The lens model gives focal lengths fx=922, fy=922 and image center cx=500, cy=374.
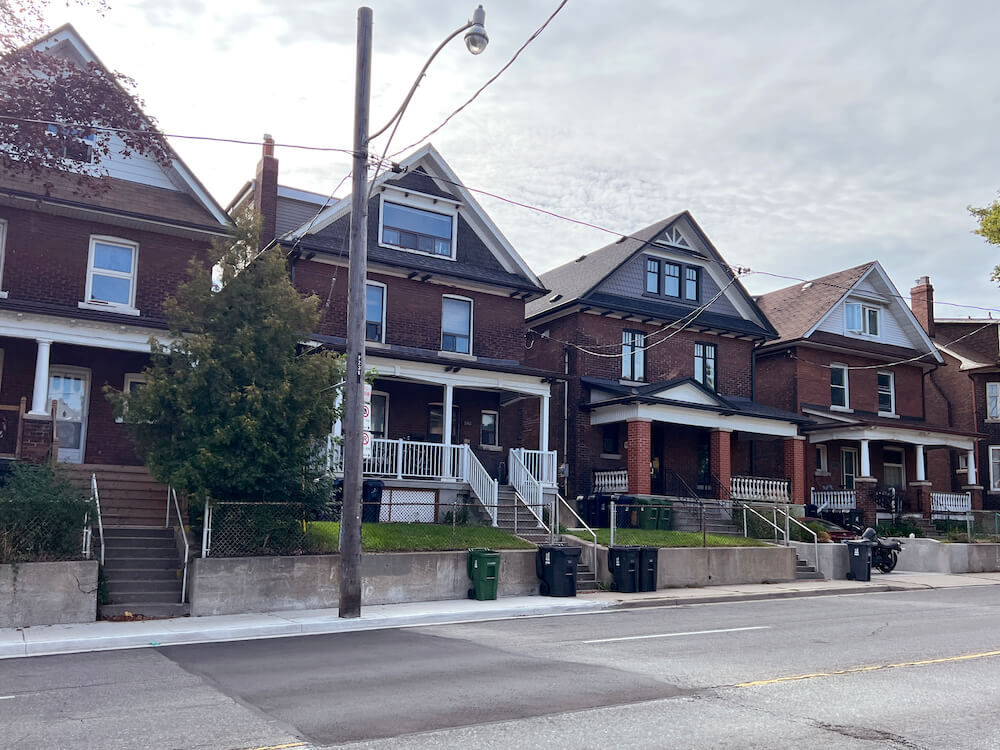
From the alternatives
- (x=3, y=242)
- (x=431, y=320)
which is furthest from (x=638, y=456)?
(x=3, y=242)

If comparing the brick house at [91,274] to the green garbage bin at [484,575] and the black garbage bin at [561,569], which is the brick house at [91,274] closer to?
the green garbage bin at [484,575]

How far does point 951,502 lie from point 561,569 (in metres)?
22.4

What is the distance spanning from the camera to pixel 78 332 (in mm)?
19609

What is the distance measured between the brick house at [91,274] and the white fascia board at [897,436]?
21.7 m

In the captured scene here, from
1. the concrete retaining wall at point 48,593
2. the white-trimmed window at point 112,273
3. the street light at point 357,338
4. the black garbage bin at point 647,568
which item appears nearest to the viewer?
the concrete retaining wall at point 48,593

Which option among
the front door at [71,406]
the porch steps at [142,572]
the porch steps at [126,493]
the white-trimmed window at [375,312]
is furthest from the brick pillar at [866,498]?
the front door at [71,406]

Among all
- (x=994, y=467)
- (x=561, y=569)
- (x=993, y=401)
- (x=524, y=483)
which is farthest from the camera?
(x=993, y=401)

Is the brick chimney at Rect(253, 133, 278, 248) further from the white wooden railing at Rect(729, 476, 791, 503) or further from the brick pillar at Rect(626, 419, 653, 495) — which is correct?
the white wooden railing at Rect(729, 476, 791, 503)

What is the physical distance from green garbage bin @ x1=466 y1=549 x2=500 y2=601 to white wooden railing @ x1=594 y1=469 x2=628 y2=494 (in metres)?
10.1

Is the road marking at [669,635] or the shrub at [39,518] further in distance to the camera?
the shrub at [39,518]

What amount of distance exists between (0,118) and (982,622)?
59.3 feet

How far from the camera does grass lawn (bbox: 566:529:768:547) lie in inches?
842

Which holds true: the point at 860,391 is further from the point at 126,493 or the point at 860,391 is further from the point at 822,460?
the point at 126,493

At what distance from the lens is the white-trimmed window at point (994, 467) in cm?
3831
